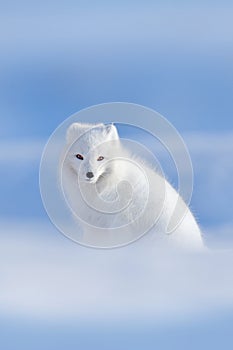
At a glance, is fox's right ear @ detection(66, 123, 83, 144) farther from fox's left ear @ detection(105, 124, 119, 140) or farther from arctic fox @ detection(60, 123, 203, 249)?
fox's left ear @ detection(105, 124, 119, 140)

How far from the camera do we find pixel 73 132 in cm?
643

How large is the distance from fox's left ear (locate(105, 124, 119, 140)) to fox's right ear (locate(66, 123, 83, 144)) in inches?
8.9

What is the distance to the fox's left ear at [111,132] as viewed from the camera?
647 centimetres

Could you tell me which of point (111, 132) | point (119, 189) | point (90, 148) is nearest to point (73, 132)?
point (90, 148)

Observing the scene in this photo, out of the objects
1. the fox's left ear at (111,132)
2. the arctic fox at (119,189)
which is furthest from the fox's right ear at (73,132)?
the fox's left ear at (111,132)

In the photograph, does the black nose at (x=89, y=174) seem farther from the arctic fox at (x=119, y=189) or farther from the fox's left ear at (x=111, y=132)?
the fox's left ear at (x=111, y=132)

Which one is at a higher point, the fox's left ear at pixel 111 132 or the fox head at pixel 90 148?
the fox's left ear at pixel 111 132

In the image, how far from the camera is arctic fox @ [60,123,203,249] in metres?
6.42

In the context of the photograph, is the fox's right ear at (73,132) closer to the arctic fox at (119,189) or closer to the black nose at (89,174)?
the arctic fox at (119,189)

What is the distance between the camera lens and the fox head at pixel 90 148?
641 centimetres

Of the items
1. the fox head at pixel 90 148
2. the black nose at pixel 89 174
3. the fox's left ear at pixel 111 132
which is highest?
the fox's left ear at pixel 111 132

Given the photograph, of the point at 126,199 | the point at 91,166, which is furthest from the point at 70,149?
the point at 126,199

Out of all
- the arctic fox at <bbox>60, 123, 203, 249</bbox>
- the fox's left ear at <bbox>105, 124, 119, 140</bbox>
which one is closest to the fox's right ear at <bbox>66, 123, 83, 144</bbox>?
the arctic fox at <bbox>60, 123, 203, 249</bbox>

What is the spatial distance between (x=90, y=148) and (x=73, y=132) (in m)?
0.20
